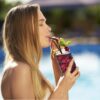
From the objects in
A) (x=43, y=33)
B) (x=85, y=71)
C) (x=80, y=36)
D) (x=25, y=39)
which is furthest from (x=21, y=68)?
(x=80, y=36)

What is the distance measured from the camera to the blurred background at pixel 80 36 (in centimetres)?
1081

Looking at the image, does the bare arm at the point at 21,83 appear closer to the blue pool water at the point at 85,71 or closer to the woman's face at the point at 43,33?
the woman's face at the point at 43,33

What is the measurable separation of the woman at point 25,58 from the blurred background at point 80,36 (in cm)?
165

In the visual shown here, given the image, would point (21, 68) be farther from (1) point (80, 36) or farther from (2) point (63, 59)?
(1) point (80, 36)

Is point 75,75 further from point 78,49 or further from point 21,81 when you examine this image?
point 78,49

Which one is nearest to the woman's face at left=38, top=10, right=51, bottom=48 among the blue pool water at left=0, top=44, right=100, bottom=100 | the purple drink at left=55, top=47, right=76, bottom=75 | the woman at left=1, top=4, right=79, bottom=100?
the woman at left=1, top=4, right=79, bottom=100

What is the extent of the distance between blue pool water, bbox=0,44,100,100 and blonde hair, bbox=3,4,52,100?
6.73 meters

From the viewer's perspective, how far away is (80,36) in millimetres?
21828

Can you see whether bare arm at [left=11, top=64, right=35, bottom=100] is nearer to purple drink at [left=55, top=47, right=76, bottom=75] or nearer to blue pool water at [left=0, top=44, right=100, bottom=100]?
purple drink at [left=55, top=47, right=76, bottom=75]

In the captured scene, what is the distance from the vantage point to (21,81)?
8.39 feet

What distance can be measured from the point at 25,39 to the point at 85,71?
1013cm

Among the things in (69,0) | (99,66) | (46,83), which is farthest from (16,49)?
(69,0)

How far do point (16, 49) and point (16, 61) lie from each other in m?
0.07

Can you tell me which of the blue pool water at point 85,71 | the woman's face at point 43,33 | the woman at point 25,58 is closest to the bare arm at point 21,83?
the woman at point 25,58
